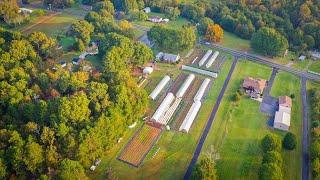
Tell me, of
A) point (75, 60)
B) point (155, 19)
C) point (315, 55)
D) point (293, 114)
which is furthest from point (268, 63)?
point (75, 60)

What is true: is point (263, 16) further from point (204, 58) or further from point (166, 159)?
point (166, 159)

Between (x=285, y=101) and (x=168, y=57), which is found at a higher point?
(x=168, y=57)

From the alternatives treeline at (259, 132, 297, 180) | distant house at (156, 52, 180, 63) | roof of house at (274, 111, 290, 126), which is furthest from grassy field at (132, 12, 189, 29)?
treeline at (259, 132, 297, 180)

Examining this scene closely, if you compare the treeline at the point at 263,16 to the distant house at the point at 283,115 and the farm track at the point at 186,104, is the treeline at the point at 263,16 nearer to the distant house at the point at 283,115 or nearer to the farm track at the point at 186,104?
the distant house at the point at 283,115

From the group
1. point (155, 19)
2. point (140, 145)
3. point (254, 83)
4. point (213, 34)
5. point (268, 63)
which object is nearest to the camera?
point (140, 145)

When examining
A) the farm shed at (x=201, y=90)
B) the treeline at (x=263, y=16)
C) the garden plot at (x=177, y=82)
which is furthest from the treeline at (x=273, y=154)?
the treeline at (x=263, y=16)

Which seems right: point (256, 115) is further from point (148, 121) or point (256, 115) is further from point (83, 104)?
point (83, 104)
